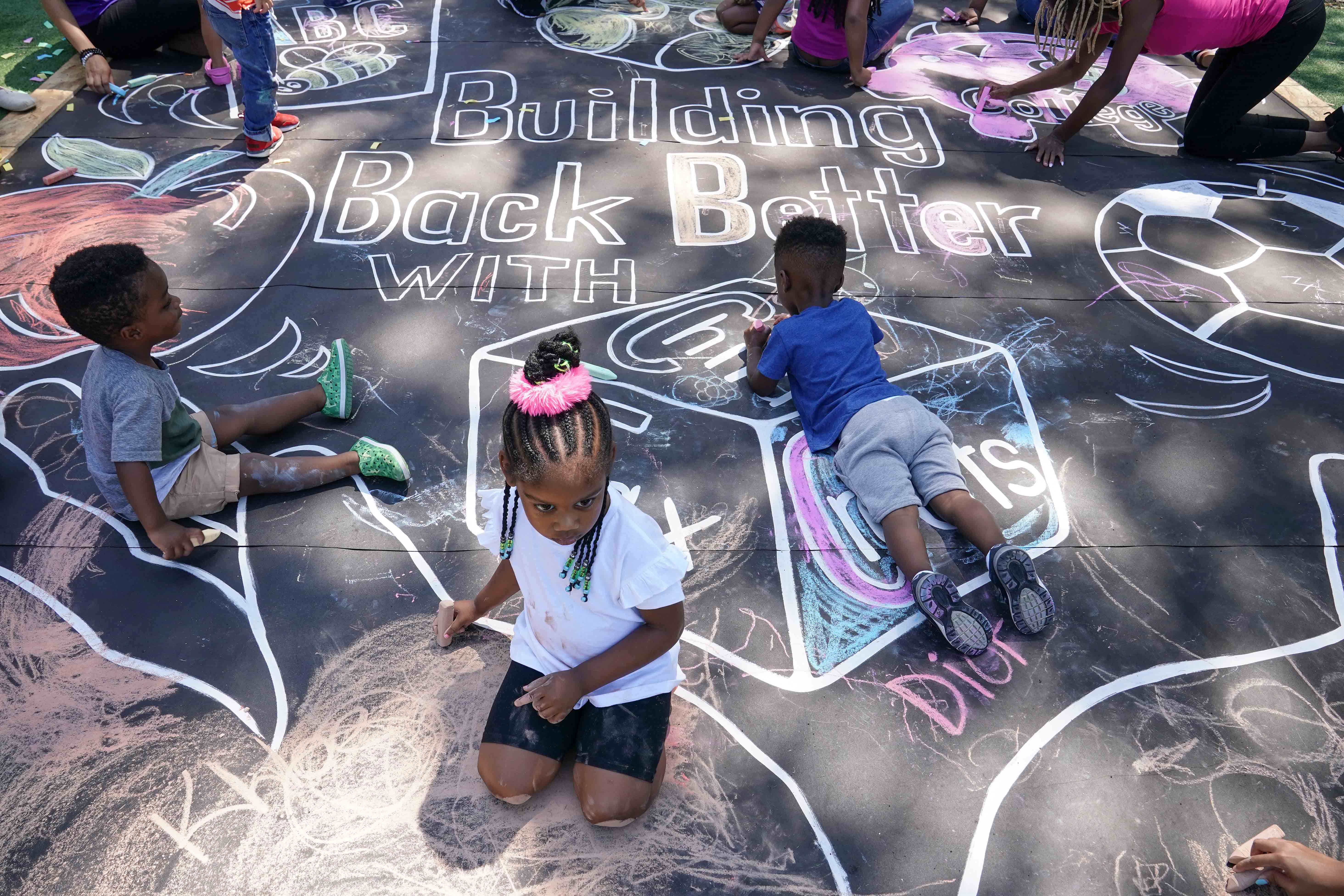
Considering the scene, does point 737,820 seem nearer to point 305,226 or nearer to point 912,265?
point 912,265

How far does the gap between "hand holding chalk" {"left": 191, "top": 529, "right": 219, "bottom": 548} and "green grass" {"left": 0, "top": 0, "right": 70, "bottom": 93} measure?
3886mm

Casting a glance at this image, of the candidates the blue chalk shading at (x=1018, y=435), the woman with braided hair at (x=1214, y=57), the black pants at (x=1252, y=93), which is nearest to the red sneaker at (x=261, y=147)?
the blue chalk shading at (x=1018, y=435)

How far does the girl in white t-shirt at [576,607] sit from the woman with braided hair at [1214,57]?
12.8 feet

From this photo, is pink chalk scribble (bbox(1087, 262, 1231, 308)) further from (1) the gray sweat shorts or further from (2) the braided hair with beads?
(2) the braided hair with beads

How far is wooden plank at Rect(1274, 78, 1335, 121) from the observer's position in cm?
515

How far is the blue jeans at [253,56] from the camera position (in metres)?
4.14

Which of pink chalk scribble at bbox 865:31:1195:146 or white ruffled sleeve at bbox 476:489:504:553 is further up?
white ruffled sleeve at bbox 476:489:504:553

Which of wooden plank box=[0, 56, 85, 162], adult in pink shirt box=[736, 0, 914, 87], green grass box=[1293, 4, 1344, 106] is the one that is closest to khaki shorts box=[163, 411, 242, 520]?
wooden plank box=[0, 56, 85, 162]

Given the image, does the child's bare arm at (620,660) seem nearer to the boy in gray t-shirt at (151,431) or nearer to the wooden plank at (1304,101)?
the boy in gray t-shirt at (151,431)

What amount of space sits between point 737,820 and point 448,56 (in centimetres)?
493

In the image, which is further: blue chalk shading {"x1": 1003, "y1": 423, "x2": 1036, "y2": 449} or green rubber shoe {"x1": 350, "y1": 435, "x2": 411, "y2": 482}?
blue chalk shading {"x1": 1003, "y1": 423, "x2": 1036, "y2": 449}

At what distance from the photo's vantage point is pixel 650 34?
5758 mm

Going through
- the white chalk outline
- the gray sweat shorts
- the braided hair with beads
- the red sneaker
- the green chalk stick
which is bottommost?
the white chalk outline

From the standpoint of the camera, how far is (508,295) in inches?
145
